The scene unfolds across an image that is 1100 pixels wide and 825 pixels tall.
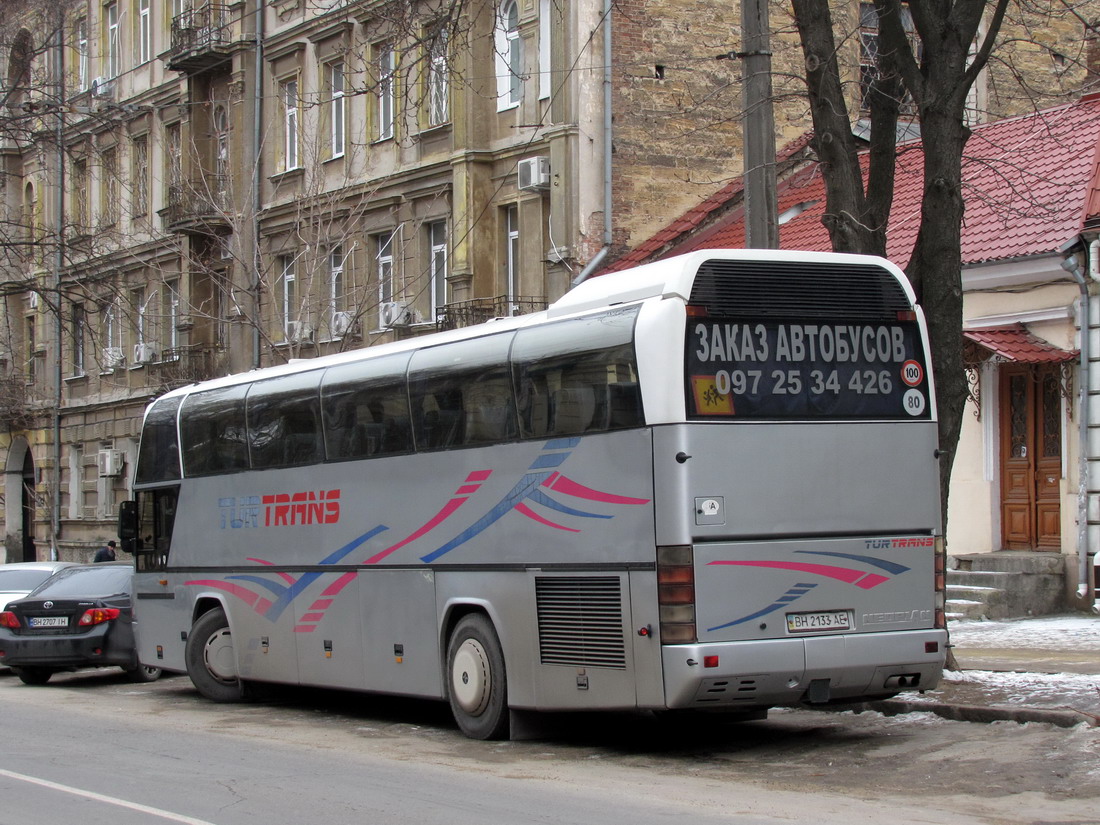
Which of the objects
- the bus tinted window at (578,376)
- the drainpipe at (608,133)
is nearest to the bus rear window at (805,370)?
the bus tinted window at (578,376)

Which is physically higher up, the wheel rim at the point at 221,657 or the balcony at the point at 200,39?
the balcony at the point at 200,39

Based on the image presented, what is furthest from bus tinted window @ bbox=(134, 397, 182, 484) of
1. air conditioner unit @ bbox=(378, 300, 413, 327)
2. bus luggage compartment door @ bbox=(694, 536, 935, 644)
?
air conditioner unit @ bbox=(378, 300, 413, 327)

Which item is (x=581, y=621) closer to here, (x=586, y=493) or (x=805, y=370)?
(x=586, y=493)

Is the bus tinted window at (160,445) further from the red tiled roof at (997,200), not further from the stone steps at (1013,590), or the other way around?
the stone steps at (1013,590)

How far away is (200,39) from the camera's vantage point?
3656cm

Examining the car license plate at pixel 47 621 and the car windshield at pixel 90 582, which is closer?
the car license plate at pixel 47 621

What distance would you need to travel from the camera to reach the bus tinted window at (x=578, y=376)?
11070 millimetres

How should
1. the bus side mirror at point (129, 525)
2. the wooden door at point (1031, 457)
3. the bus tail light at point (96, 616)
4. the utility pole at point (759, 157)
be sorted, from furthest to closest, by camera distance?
the wooden door at point (1031, 457) → the bus tail light at point (96, 616) → the bus side mirror at point (129, 525) → the utility pole at point (759, 157)

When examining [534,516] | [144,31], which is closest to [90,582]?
[534,516]

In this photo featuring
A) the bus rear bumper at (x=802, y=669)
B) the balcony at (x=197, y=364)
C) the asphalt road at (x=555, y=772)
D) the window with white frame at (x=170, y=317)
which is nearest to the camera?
the asphalt road at (x=555, y=772)

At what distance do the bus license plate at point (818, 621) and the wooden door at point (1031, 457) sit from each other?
10.5m

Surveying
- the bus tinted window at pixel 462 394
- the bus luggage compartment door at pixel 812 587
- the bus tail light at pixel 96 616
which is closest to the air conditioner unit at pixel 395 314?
the bus tail light at pixel 96 616

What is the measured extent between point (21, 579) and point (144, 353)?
19.0 m

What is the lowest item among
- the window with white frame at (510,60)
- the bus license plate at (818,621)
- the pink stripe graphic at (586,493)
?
the bus license plate at (818,621)
